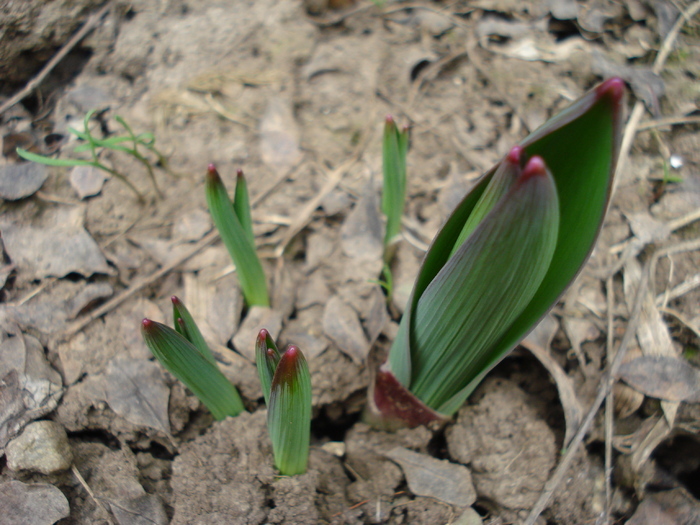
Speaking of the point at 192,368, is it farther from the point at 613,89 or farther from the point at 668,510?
the point at 668,510

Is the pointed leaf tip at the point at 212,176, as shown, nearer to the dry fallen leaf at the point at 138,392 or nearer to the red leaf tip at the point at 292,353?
the red leaf tip at the point at 292,353

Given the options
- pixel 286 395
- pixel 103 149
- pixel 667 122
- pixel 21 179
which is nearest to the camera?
pixel 286 395

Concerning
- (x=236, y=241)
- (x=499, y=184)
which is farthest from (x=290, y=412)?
(x=499, y=184)

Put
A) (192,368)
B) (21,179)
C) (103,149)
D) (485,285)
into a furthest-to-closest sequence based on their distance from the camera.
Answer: (103,149) < (21,179) < (192,368) < (485,285)

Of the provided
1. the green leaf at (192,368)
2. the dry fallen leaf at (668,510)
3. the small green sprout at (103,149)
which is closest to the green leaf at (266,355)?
the green leaf at (192,368)

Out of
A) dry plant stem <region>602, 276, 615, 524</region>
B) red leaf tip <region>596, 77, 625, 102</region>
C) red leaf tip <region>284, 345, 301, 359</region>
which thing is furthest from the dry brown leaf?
red leaf tip <region>596, 77, 625, 102</region>

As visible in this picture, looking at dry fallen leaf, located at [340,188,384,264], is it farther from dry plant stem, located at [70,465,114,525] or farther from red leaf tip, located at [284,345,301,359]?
dry plant stem, located at [70,465,114,525]

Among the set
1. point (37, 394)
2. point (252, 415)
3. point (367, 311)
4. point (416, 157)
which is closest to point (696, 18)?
point (416, 157)

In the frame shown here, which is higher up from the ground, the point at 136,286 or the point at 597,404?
the point at 136,286
